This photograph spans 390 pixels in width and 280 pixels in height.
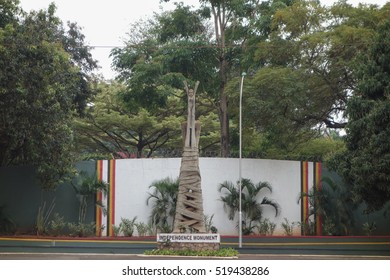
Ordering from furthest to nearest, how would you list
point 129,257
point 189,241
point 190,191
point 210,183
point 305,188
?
1. point 305,188
2. point 210,183
3. point 190,191
4. point 129,257
5. point 189,241

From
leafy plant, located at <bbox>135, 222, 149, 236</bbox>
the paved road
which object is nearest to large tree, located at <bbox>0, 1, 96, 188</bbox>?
leafy plant, located at <bbox>135, 222, 149, 236</bbox>

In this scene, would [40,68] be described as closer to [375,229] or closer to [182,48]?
[182,48]

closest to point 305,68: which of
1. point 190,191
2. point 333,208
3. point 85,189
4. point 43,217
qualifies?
point 333,208

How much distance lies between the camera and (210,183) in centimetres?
2645

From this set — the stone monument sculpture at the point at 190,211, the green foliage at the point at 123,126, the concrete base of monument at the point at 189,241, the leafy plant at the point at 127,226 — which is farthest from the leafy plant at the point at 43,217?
the green foliage at the point at 123,126

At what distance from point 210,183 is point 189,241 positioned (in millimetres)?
7311

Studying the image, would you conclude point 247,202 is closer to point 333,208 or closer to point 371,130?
point 333,208

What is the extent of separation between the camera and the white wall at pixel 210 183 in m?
26.3

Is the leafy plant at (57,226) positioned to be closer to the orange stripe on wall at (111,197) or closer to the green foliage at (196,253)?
the orange stripe on wall at (111,197)

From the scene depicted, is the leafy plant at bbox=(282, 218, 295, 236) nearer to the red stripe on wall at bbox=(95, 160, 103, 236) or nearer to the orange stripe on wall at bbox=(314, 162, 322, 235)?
the orange stripe on wall at bbox=(314, 162, 322, 235)

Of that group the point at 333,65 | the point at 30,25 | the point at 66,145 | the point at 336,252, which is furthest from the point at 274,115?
the point at 30,25

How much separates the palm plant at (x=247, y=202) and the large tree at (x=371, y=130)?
475cm

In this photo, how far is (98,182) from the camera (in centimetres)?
2578

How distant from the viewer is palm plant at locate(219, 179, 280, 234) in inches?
1022
